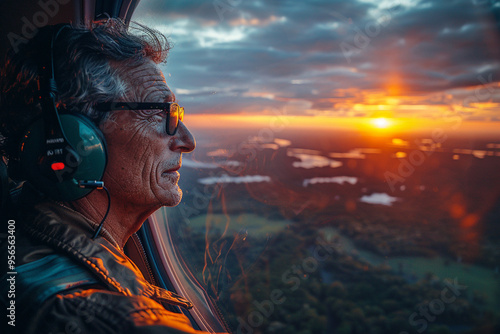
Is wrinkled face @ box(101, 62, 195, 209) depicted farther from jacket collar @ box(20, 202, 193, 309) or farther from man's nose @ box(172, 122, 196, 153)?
jacket collar @ box(20, 202, 193, 309)

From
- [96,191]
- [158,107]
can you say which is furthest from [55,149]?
[158,107]

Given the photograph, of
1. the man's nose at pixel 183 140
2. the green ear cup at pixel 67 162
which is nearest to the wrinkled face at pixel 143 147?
the man's nose at pixel 183 140

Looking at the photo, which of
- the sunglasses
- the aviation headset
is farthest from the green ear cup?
the sunglasses

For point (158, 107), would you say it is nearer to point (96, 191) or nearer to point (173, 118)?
point (173, 118)

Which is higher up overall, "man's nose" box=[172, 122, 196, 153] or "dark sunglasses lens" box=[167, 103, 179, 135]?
"dark sunglasses lens" box=[167, 103, 179, 135]

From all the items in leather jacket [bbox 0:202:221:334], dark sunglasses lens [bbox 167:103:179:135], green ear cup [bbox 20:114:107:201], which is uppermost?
dark sunglasses lens [bbox 167:103:179:135]

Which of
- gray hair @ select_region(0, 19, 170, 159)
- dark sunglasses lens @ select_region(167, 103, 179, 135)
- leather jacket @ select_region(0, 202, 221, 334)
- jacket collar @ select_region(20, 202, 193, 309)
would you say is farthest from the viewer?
dark sunglasses lens @ select_region(167, 103, 179, 135)

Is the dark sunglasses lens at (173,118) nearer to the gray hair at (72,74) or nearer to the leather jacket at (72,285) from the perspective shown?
A: the gray hair at (72,74)
